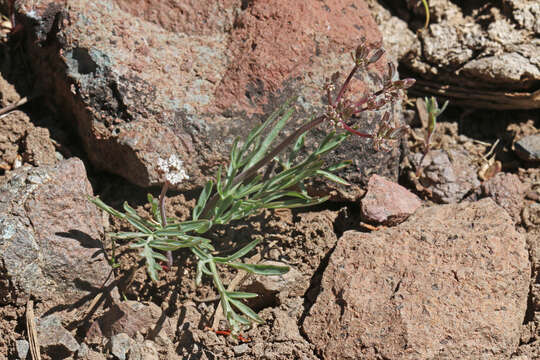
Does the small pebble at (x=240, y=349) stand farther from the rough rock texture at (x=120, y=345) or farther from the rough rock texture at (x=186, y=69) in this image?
the rough rock texture at (x=186, y=69)

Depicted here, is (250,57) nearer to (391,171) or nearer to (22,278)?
(391,171)

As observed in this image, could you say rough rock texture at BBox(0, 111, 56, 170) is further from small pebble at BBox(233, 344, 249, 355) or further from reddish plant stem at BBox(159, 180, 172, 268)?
small pebble at BBox(233, 344, 249, 355)

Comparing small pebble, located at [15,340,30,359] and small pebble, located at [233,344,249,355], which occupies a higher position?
small pebble, located at [233,344,249,355]

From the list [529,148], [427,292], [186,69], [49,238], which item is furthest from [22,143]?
[529,148]

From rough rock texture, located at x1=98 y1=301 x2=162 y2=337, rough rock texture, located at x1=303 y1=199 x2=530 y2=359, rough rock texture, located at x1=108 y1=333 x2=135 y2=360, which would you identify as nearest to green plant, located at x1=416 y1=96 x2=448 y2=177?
rough rock texture, located at x1=303 y1=199 x2=530 y2=359

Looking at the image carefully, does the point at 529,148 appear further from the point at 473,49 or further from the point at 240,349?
the point at 240,349

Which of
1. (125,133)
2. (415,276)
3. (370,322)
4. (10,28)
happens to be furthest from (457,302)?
(10,28)
